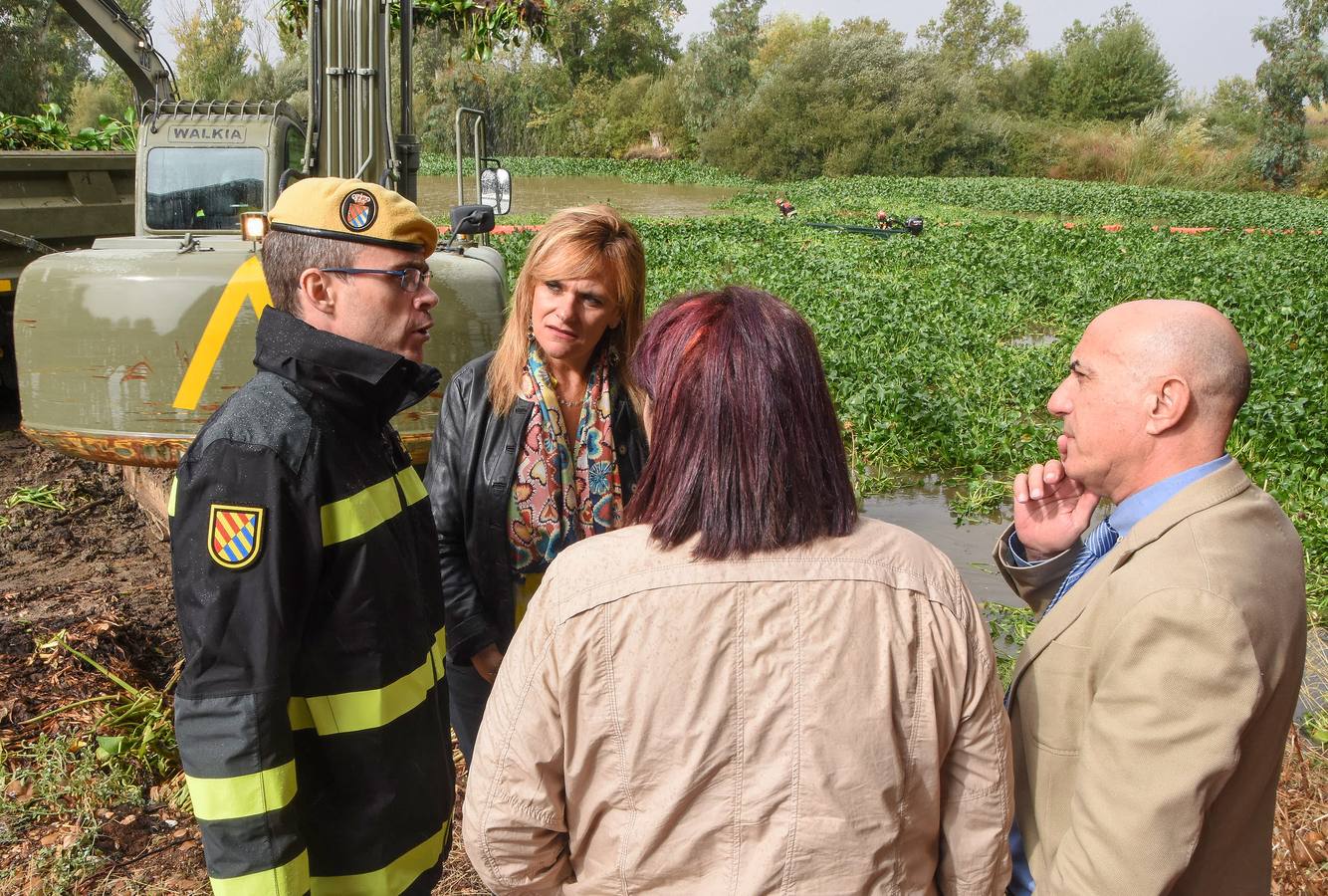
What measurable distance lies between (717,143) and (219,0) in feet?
76.3

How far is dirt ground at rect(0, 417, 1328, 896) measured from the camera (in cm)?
285

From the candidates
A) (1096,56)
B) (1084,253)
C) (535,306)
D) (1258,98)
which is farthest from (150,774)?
(1096,56)

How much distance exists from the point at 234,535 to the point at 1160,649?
132 centimetres

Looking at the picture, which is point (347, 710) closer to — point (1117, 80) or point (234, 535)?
point (234, 535)

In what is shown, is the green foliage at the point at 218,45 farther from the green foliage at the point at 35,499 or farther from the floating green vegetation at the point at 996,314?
the green foliage at the point at 35,499

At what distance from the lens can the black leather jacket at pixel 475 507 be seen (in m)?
2.49

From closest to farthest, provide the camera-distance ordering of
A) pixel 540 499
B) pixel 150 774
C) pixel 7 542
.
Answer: pixel 540 499, pixel 150 774, pixel 7 542

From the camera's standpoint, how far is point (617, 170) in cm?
4962

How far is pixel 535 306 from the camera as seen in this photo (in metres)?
2.57

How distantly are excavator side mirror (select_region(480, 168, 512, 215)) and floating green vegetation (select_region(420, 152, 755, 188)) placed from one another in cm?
3951

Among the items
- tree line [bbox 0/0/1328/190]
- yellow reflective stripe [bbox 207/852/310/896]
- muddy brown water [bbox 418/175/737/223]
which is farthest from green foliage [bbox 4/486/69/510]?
tree line [bbox 0/0/1328/190]

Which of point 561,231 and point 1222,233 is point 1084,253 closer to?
point 1222,233

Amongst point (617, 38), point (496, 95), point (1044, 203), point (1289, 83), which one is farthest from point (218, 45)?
point (1289, 83)

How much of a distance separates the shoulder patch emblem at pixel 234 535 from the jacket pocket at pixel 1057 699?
47.6 inches
